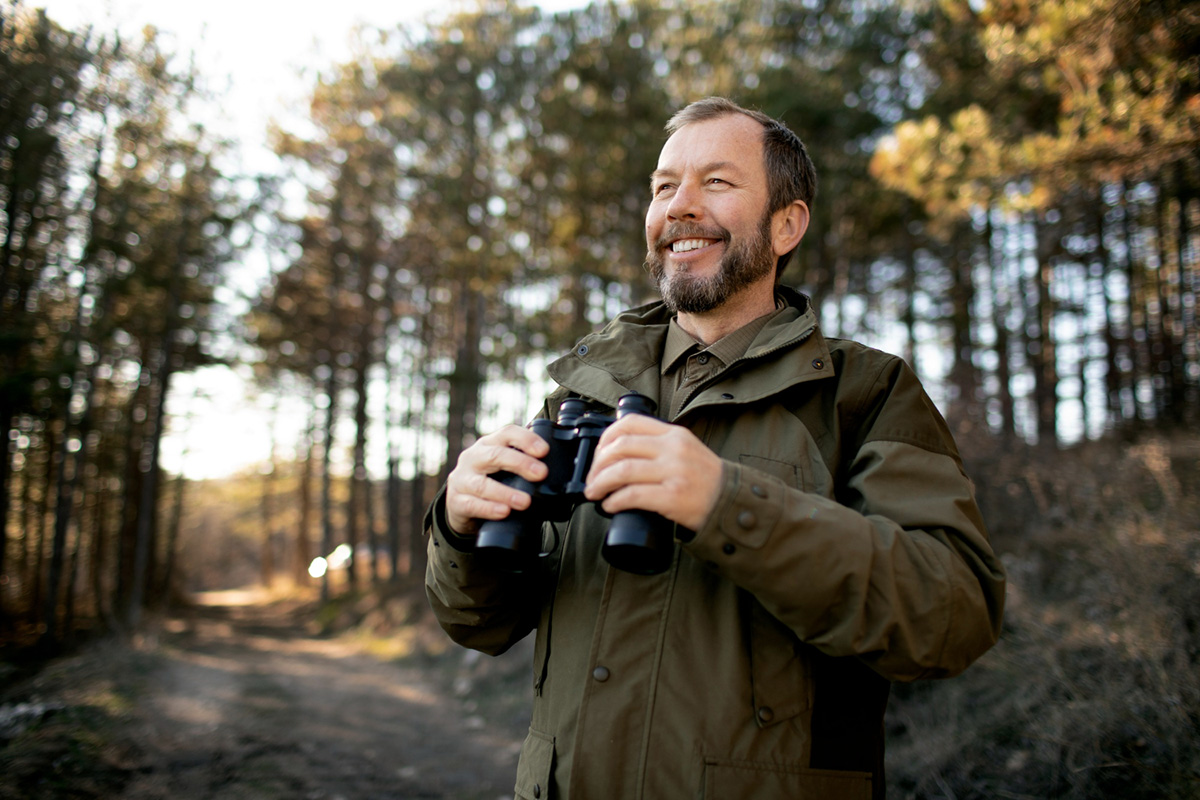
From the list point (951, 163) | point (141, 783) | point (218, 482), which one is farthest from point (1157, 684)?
point (218, 482)

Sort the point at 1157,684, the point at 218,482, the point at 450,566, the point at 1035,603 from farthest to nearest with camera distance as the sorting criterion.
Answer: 1. the point at 218,482
2. the point at 1035,603
3. the point at 1157,684
4. the point at 450,566

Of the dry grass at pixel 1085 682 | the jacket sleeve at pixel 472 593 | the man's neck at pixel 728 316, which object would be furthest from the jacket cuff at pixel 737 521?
the dry grass at pixel 1085 682

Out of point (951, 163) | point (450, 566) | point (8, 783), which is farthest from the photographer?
point (951, 163)

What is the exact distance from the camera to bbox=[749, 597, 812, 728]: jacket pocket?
52.6 inches

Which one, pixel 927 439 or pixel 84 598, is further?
pixel 84 598

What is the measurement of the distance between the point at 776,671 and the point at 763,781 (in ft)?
0.64

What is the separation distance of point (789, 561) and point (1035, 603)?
494 centimetres

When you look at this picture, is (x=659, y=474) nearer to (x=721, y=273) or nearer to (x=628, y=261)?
(x=721, y=273)

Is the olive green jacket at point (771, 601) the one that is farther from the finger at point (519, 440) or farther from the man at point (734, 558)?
the finger at point (519, 440)

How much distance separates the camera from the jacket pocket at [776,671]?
133 centimetres

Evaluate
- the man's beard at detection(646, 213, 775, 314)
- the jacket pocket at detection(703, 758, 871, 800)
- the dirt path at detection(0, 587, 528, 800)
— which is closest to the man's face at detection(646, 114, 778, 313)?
the man's beard at detection(646, 213, 775, 314)

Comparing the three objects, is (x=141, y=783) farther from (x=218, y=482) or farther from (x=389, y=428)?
(x=218, y=482)

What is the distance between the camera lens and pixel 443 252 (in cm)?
1634

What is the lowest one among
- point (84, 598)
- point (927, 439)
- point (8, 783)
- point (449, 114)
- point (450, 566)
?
point (84, 598)
